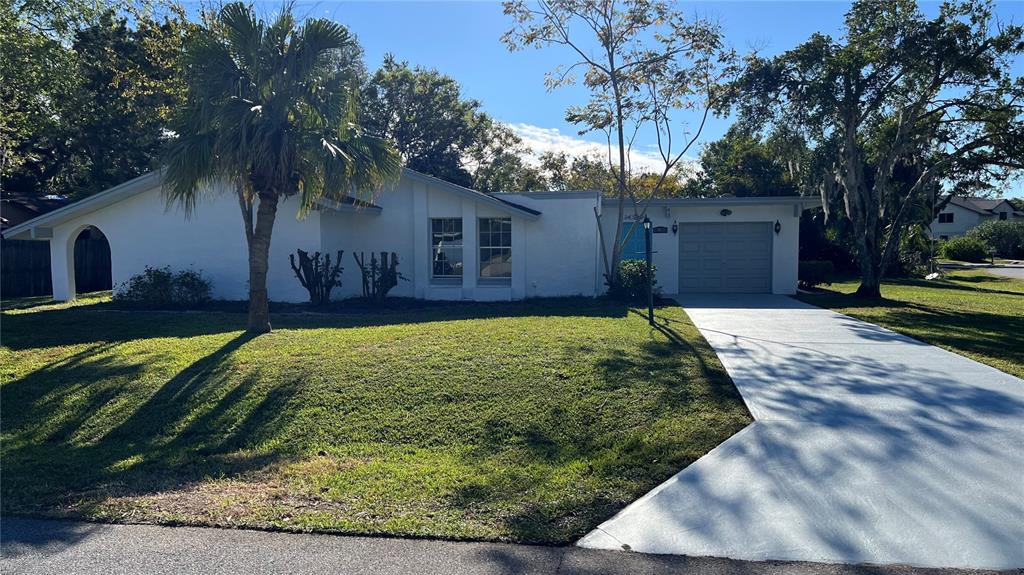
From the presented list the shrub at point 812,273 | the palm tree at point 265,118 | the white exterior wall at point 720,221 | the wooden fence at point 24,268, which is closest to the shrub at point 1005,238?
the shrub at point 812,273

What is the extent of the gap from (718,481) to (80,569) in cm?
432

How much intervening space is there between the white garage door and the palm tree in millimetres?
10826

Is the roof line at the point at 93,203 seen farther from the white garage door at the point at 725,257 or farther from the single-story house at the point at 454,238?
the white garage door at the point at 725,257

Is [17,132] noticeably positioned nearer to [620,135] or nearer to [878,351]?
[620,135]

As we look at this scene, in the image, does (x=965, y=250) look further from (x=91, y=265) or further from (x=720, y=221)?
(x=91, y=265)

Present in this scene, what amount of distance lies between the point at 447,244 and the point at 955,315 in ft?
38.7

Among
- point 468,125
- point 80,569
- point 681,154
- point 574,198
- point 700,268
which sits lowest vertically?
point 80,569

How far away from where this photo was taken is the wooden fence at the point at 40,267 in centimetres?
1952

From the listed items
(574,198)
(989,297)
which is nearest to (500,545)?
(574,198)

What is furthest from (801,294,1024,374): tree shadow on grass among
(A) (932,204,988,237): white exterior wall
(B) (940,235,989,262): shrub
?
(A) (932,204,988,237): white exterior wall

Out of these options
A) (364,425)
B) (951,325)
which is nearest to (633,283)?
(951,325)

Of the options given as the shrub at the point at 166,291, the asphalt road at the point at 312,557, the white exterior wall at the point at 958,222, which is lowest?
the asphalt road at the point at 312,557

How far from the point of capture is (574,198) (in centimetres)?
1728

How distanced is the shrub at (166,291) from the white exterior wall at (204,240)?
49 cm
